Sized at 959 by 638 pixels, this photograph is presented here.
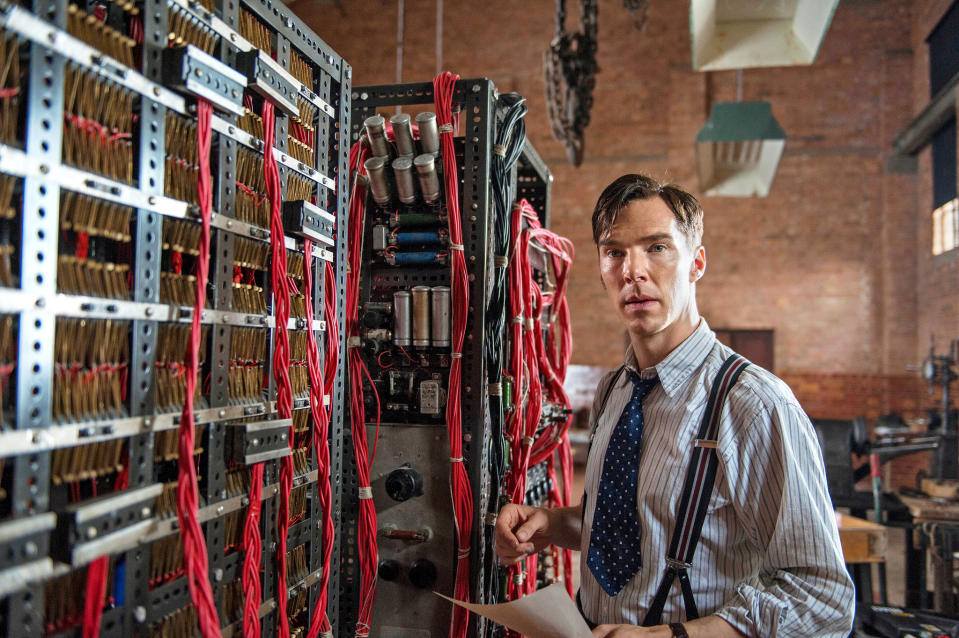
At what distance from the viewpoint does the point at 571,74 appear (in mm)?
4301

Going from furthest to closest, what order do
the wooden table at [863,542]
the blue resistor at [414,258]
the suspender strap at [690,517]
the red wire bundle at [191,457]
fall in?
the wooden table at [863,542]
the blue resistor at [414,258]
the suspender strap at [690,517]
the red wire bundle at [191,457]

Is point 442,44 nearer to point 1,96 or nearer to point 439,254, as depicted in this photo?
point 439,254

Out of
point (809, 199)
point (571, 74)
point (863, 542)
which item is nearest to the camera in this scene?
point (863, 542)

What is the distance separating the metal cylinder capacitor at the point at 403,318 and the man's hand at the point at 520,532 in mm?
528

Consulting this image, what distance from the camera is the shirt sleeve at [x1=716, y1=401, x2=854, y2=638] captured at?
112 cm

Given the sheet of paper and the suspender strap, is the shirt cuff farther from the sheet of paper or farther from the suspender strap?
the sheet of paper

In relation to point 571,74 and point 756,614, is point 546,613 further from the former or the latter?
point 571,74

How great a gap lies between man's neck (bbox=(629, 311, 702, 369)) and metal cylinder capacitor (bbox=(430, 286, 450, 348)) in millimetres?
522

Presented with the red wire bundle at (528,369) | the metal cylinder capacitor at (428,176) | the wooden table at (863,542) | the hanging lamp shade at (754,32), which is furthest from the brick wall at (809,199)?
the metal cylinder capacitor at (428,176)

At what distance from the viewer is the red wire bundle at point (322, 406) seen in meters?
1.29

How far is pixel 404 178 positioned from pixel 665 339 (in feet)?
2.69

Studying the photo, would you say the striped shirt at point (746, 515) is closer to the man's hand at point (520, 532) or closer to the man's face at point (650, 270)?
the man's face at point (650, 270)

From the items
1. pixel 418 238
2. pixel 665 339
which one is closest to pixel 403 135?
pixel 418 238

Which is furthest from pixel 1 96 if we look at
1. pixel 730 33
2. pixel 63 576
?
pixel 730 33
